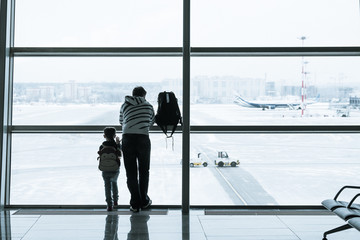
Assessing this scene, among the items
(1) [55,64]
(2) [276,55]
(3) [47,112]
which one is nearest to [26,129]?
(3) [47,112]

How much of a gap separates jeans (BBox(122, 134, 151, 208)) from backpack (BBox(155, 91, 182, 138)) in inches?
10.2

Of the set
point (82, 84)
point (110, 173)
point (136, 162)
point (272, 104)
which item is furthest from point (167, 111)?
point (272, 104)

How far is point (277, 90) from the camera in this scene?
5.39 meters

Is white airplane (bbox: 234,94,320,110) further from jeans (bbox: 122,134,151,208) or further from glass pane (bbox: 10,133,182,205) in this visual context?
jeans (bbox: 122,134,151,208)

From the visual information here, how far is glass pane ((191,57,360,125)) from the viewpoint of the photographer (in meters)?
5.34

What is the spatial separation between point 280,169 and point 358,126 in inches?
43.4

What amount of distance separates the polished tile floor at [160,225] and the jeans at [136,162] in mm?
250

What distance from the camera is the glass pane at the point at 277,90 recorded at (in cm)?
534

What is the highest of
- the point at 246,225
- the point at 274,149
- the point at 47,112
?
the point at 47,112

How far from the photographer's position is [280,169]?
Result: 5.32 m

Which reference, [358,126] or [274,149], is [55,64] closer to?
[274,149]

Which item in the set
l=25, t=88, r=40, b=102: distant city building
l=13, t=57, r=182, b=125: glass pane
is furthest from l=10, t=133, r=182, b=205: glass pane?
l=25, t=88, r=40, b=102: distant city building
